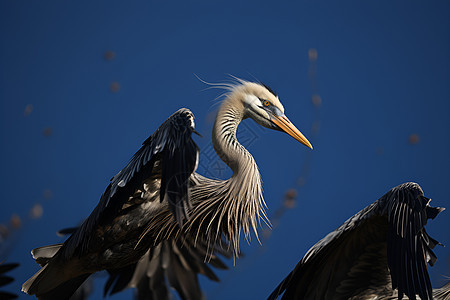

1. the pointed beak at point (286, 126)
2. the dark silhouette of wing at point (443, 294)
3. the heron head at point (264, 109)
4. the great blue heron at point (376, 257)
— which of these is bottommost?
the dark silhouette of wing at point (443, 294)

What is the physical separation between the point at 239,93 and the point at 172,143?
22.1 inches

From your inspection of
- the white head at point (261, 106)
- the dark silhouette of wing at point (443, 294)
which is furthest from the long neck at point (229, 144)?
the dark silhouette of wing at point (443, 294)

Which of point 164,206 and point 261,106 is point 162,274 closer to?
point 164,206

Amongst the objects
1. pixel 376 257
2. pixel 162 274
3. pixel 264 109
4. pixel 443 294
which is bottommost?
pixel 443 294

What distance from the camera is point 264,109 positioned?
8.13 ft

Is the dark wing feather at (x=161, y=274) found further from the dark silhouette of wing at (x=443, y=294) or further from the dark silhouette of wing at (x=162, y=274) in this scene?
the dark silhouette of wing at (x=443, y=294)

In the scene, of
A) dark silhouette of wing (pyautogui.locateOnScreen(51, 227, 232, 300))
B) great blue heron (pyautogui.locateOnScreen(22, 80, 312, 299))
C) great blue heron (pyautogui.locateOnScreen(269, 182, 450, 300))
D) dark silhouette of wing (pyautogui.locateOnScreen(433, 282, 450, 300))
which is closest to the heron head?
great blue heron (pyautogui.locateOnScreen(22, 80, 312, 299))

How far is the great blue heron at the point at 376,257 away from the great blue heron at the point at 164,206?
0.33m

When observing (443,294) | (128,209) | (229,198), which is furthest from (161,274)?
(443,294)

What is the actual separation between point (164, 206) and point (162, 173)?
0.37 metres

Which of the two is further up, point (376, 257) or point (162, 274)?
point (162, 274)

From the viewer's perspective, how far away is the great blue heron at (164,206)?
2260 millimetres

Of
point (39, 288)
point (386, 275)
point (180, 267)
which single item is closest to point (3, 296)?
point (39, 288)

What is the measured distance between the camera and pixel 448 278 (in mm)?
2531
